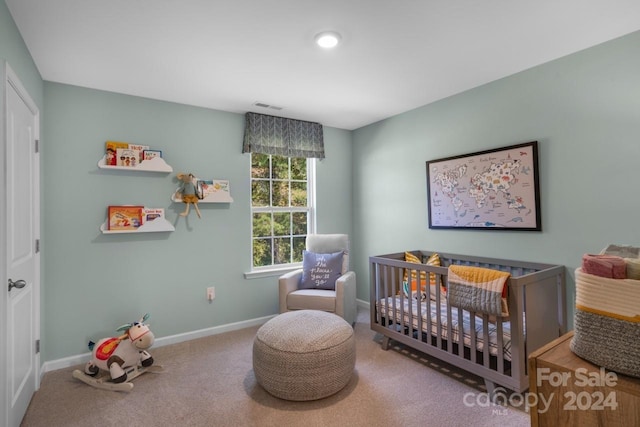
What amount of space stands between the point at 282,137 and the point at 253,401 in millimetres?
2631

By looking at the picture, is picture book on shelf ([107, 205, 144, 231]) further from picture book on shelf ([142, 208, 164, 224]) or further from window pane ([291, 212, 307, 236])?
window pane ([291, 212, 307, 236])

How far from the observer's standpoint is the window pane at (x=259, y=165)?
3.68m

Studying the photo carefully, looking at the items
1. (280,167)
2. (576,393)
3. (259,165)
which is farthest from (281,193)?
(576,393)

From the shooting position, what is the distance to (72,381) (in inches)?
94.6

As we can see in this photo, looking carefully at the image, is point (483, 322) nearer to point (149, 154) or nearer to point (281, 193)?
point (281, 193)

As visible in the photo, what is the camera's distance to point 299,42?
2.10 m

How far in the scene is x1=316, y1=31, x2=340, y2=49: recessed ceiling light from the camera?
2.00 metres

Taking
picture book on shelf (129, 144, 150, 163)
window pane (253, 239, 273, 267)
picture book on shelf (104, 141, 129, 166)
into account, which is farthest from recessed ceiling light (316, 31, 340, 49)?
window pane (253, 239, 273, 267)

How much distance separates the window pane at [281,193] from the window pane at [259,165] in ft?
0.58

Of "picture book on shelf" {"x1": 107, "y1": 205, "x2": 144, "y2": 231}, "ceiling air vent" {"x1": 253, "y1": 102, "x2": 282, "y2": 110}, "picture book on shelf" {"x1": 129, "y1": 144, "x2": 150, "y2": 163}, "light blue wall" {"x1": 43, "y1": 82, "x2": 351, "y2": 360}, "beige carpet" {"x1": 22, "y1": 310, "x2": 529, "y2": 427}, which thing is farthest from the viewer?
"ceiling air vent" {"x1": 253, "y1": 102, "x2": 282, "y2": 110}

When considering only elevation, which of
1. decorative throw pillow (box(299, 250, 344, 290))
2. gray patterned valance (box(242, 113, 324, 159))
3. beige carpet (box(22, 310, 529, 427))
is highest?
gray patterned valance (box(242, 113, 324, 159))

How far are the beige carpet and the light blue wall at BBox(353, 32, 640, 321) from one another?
1122 mm

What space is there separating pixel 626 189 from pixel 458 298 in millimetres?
1275

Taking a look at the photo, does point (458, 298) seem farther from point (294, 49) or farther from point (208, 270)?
point (208, 270)
